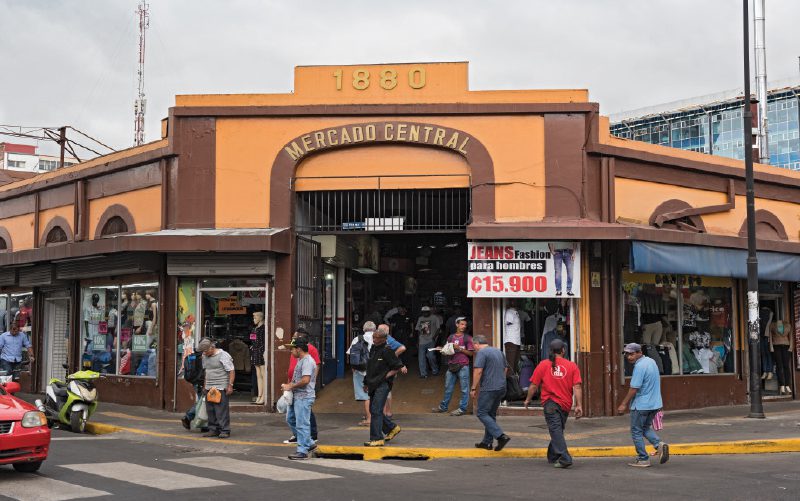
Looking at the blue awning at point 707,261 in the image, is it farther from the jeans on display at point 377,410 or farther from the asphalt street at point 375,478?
the jeans on display at point 377,410

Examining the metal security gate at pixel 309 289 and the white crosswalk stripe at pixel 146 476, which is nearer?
the white crosswalk stripe at pixel 146 476

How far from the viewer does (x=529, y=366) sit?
57.5ft

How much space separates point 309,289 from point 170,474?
27.8 feet

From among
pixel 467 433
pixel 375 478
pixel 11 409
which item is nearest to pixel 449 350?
pixel 467 433

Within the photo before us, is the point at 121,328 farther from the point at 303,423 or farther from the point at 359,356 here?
the point at 303,423

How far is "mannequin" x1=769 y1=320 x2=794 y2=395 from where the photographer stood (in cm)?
2061

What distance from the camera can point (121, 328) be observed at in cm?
1938

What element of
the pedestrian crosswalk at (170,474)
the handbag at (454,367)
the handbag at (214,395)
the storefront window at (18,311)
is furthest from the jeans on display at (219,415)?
the storefront window at (18,311)

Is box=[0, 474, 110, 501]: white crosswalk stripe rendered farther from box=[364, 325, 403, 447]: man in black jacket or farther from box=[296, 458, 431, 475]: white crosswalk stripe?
box=[364, 325, 403, 447]: man in black jacket

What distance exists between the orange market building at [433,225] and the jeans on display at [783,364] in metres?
1.75

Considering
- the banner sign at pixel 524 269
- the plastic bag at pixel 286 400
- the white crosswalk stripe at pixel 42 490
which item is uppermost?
the banner sign at pixel 524 269

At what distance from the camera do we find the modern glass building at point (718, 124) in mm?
69750

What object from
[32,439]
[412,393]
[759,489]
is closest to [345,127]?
[412,393]

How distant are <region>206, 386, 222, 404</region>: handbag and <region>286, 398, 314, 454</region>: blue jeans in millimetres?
1998
